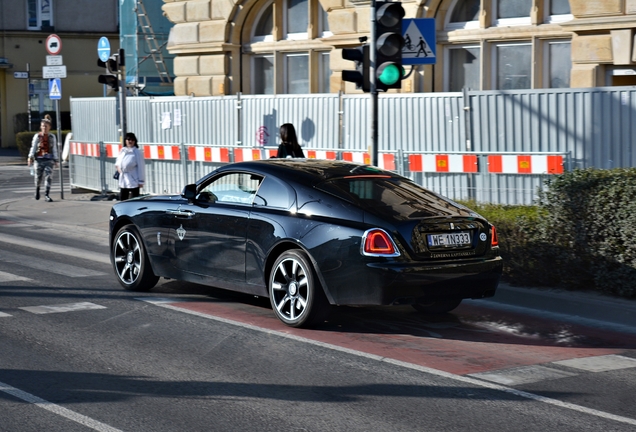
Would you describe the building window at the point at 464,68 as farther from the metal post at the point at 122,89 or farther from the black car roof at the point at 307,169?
the black car roof at the point at 307,169

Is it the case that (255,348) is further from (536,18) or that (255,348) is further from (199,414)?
(536,18)

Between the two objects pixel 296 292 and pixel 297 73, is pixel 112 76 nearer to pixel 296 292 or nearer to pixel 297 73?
pixel 297 73

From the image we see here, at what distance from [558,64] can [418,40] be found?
5647 millimetres

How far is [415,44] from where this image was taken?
43.8 feet

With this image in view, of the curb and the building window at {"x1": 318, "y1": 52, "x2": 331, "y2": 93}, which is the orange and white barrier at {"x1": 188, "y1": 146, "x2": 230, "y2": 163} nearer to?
the building window at {"x1": 318, "y1": 52, "x2": 331, "y2": 93}

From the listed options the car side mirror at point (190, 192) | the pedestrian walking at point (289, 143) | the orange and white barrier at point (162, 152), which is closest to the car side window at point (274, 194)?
the car side mirror at point (190, 192)

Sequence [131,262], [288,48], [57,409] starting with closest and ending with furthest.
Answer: [57,409] < [131,262] < [288,48]

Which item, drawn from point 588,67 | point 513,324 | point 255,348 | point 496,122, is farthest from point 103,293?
point 588,67

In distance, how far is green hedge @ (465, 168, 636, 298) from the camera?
9.71m

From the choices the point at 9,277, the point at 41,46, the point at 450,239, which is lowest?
the point at 9,277

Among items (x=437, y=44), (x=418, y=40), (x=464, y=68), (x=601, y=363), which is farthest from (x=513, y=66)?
(x=601, y=363)

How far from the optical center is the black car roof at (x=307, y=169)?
9273 millimetres

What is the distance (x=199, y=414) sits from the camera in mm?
6070

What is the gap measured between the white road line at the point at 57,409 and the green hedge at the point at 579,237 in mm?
5632
